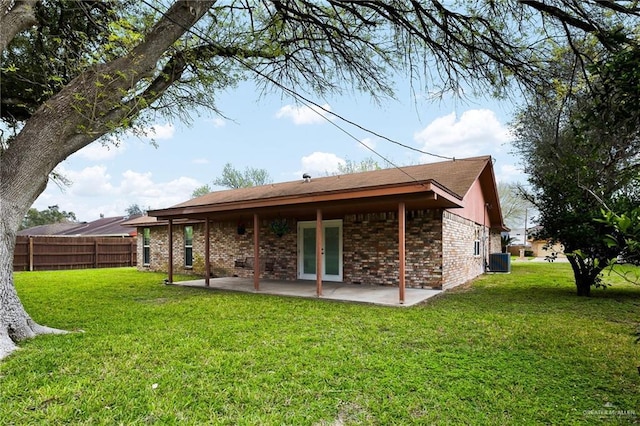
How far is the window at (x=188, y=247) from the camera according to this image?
46.2ft

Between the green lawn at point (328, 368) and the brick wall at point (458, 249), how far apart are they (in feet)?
9.26

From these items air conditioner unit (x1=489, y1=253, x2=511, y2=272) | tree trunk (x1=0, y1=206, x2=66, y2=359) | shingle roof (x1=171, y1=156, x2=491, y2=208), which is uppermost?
shingle roof (x1=171, y1=156, x2=491, y2=208)

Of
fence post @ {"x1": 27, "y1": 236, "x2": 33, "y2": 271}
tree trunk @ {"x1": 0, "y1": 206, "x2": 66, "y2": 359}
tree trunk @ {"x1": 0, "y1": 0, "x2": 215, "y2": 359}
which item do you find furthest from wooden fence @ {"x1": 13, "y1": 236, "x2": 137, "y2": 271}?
tree trunk @ {"x1": 0, "y1": 0, "x2": 215, "y2": 359}

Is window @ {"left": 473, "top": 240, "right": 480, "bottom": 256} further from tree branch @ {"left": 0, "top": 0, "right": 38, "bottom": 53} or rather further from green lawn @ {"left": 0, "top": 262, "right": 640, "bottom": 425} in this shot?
tree branch @ {"left": 0, "top": 0, "right": 38, "bottom": 53}

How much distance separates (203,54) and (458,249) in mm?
8327

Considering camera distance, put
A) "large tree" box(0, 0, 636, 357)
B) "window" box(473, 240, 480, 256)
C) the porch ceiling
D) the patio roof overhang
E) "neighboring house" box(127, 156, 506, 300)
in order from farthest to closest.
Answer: "window" box(473, 240, 480, 256), "neighboring house" box(127, 156, 506, 300), the porch ceiling, the patio roof overhang, "large tree" box(0, 0, 636, 357)

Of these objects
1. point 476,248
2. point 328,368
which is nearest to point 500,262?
point 476,248

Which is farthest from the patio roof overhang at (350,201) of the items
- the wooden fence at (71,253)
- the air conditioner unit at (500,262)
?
the wooden fence at (71,253)

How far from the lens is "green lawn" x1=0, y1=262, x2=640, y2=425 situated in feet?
8.89

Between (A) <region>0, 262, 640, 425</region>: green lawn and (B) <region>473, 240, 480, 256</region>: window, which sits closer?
(A) <region>0, 262, 640, 425</region>: green lawn

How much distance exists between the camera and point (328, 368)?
3.55m

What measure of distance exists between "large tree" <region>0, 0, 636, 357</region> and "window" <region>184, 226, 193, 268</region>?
746 centimetres

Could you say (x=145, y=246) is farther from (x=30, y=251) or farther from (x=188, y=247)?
(x=30, y=251)

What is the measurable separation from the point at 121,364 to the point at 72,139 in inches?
115
